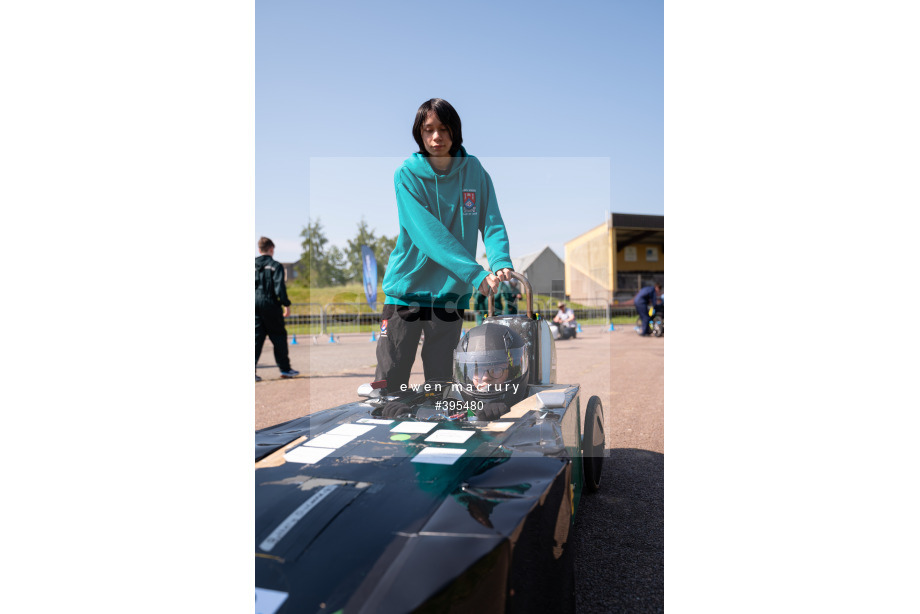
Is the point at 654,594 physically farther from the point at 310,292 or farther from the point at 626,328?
the point at 626,328

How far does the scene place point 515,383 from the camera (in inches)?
81.5

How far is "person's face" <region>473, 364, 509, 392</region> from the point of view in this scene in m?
1.99

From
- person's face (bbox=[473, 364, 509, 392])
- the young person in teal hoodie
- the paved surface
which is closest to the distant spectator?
the paved surface

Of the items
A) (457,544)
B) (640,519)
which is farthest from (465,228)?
(640,519)

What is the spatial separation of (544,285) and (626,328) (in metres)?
11.4

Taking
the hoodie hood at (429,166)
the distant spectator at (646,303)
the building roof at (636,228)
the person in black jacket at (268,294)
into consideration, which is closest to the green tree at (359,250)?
the hoodie hood at (429,166)

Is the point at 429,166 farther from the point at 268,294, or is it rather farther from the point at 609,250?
the point at 268,294

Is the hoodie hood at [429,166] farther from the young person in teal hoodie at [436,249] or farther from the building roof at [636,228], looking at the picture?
the building roof at [636,228]

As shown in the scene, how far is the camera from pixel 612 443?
141 inches

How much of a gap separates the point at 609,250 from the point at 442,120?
1.10m

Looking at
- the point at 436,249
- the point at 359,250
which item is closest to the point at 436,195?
the point at 436,249

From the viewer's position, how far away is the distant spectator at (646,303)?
1029cm

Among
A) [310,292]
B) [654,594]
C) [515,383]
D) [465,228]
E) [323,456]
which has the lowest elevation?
[654,594]

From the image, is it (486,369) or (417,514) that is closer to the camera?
(417,514)
